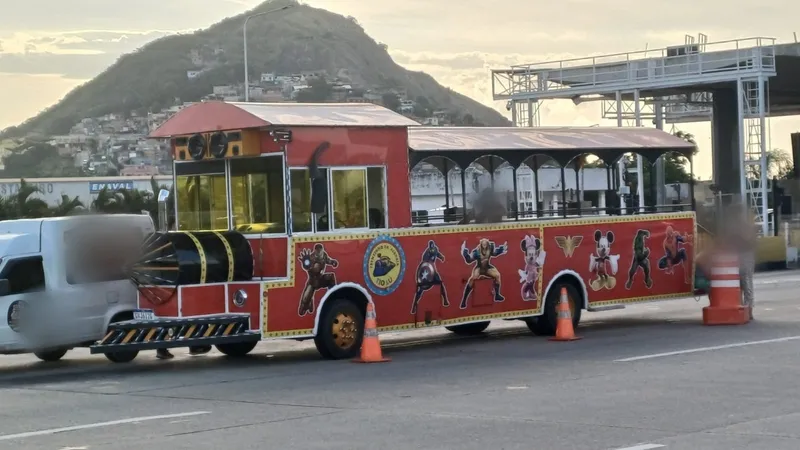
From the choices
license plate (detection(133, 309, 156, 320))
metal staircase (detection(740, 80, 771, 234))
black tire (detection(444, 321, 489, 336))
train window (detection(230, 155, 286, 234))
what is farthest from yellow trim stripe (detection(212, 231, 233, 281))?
metal staircase (detection(740, 80, 771, 234))

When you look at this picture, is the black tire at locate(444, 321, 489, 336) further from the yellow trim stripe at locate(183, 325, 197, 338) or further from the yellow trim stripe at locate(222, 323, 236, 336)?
the yellow trim stripe at locate(183, 325, 197, 338)

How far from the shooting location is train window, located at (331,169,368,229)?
16.9 m

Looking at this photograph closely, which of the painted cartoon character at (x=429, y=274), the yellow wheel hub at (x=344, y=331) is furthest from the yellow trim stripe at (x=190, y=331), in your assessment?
the painted cartoon character at (x=429, y=274)

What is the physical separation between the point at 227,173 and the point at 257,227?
100 cm

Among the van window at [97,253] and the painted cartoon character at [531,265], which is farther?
the painted cartoon character at [531,265]

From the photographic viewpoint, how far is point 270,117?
1648 cm

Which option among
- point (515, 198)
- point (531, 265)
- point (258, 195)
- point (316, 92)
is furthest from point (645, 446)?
point (316, 92)

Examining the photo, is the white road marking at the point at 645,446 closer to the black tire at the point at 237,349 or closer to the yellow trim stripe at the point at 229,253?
the yellow trim stripe at the point at 229,253

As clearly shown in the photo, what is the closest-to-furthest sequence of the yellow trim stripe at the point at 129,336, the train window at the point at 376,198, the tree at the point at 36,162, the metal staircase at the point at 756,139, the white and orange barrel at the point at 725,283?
the yellow trim stripe at the point at 129,336
the train window at the point at 376,198
the white and orange barrel at the point at 725,283
the metal staircase at the point at 756,139
the tree at the point at 36,162

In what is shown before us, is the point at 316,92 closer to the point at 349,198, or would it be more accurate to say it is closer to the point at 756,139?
the point at 756,139

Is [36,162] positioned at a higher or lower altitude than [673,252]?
higher

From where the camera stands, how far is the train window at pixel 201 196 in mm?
17406

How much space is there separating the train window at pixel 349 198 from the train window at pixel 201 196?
5.22ft

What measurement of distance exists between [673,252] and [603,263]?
181 cm
